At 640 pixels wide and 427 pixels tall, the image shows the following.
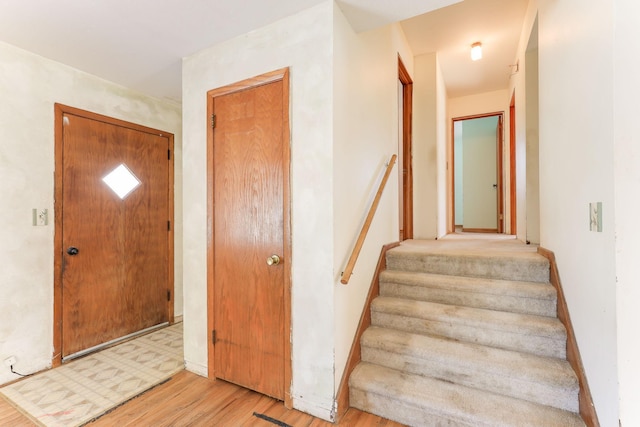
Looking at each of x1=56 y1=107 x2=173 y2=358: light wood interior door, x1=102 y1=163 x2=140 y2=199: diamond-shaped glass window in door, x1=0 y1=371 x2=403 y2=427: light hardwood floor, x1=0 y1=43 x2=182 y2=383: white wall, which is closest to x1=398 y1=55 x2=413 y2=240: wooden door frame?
x1=0 y1=371 x2=403 y2=427: light hardwood floor

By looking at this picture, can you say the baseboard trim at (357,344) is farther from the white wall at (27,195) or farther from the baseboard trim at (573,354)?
the white wall at (27,195)

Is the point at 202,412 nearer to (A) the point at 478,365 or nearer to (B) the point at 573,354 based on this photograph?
(A) the point at 478,365

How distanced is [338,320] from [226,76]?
191 centimetres

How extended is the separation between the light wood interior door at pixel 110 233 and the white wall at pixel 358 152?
7.86 ft

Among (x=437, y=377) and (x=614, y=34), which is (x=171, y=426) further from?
(x=614, y=34)

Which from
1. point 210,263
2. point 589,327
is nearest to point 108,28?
point 210,263

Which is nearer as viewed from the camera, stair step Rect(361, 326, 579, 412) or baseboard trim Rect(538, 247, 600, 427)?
baseboard trim Rect(538, 247, 600, 427)

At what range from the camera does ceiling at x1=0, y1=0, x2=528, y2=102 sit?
1.81 metres

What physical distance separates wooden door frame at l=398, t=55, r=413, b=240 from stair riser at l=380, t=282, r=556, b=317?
1524 mm

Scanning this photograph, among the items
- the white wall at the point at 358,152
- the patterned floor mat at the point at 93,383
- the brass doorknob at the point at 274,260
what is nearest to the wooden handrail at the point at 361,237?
the white wall at the point at 358,152

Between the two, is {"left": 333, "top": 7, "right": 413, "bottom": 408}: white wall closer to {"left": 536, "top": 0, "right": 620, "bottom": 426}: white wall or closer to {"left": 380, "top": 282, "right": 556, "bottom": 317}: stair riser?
{"left": 380, "top": 282, "right": 556, "bottom": 317}: stair riser

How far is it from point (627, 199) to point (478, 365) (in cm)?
120

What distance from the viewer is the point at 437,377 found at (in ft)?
6.10

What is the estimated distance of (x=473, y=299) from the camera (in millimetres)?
2152
